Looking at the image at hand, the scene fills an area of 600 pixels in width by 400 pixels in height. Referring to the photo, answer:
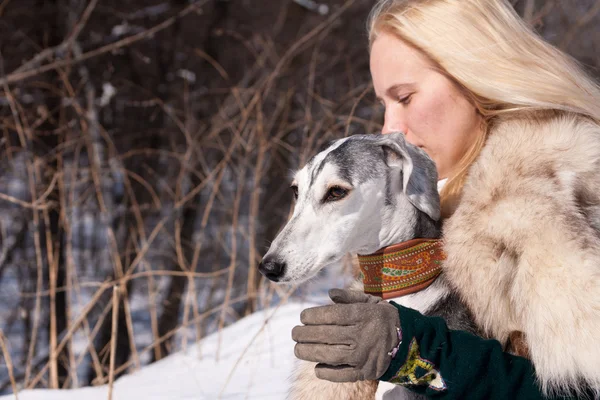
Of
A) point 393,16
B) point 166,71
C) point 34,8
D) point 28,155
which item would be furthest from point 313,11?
→ point 393,16

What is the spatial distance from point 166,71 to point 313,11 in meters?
1.84

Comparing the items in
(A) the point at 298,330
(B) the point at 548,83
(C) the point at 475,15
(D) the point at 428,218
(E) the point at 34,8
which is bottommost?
(A) the point at 298,330

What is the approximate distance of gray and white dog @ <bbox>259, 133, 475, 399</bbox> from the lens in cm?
179

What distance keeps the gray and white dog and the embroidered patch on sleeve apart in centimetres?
22

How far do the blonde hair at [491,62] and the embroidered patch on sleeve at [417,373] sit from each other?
0.61 metres

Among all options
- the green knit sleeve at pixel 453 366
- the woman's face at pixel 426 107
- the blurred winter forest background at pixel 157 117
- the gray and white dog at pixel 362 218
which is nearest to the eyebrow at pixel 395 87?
the woman's face at pixel 426 107

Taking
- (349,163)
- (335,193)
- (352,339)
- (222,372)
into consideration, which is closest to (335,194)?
(335,193)

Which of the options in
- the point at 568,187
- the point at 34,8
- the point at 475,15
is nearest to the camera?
the point at 568,187

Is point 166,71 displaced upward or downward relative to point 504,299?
upward

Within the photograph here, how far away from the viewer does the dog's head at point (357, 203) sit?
181 cm

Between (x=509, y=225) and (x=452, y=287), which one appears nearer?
(x=509, y=225)

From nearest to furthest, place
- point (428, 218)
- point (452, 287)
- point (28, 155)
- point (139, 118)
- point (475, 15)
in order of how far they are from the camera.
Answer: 1. point (452, 287)
2. point (428, 218)
3. point (475, 15)
4. point (28, 155)
5. point (139, 118)

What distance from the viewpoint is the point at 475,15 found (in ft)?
6.87

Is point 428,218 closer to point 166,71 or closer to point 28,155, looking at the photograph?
point 28,155
